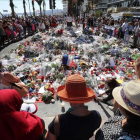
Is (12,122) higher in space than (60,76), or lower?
higher

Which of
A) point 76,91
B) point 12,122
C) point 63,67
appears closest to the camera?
point 12,122

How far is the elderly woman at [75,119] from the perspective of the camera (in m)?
1.41

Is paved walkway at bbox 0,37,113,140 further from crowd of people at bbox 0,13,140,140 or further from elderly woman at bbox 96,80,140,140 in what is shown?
elderly woman at bbox 96,80,140,140

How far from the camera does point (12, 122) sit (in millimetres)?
1254

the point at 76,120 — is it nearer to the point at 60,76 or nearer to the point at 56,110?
the point at 56,110

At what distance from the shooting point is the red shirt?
4.05 feet

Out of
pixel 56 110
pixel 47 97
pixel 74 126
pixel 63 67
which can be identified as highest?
pixel 74 126

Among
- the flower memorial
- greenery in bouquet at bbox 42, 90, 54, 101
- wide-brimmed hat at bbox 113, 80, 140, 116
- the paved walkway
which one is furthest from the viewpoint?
the flower memorial

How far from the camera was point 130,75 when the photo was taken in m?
5.44

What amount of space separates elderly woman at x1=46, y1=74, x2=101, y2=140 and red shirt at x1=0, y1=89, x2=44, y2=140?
233mm

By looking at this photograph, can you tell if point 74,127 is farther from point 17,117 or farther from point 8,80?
point 8,80

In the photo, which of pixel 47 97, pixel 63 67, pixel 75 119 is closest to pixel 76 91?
pixel 75 119

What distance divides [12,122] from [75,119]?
62 cm

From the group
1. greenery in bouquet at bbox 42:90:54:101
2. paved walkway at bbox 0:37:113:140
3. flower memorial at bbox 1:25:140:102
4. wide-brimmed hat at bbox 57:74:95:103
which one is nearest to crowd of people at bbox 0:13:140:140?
wide-brimmed hat at bbox 57:74:95:103
